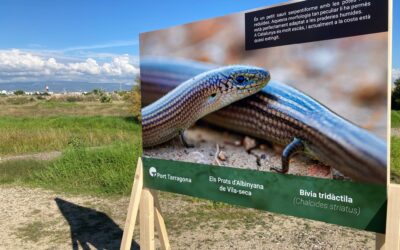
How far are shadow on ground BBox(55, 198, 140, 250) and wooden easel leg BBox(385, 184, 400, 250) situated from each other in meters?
3.38

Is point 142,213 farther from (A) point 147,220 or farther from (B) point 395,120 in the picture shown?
(B) point 395,120

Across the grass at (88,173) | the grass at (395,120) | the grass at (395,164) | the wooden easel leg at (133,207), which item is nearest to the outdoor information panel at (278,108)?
the wooden easel leg at (133,207)

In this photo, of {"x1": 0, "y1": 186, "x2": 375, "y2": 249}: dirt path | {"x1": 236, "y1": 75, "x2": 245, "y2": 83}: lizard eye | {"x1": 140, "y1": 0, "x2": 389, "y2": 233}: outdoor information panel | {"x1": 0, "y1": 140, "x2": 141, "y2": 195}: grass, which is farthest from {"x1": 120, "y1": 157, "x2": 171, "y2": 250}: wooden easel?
{"x1": 0, "y1": 140, "x2": 141, "y2": 195}: grass

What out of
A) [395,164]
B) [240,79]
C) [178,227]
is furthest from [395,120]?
[240,79]

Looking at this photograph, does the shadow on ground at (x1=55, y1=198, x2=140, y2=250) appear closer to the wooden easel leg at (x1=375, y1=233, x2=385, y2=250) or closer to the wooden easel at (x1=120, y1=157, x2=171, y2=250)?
the wooden easel at (x1=120, y1=157, x2=171, y2=250)

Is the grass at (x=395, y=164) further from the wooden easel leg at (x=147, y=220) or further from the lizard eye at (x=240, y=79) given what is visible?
the lizard eye at (x=240, y=79)

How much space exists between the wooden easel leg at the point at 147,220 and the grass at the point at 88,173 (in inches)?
154

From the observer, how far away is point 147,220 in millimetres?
3391

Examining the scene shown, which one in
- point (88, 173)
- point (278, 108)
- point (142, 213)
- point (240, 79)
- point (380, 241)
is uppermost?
point (240, 79)

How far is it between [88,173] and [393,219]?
711cm

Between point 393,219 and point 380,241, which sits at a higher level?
point 393,219

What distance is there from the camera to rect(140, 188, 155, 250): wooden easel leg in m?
3.39

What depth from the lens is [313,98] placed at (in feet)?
7.61

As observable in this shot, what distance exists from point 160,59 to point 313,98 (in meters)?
1.38
